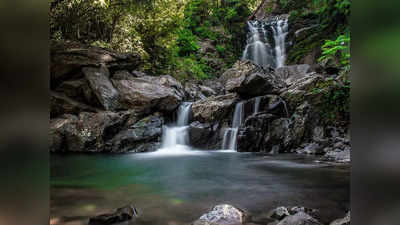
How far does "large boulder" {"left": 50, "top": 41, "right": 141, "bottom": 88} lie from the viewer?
11000 millimetres

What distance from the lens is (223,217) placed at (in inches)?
122

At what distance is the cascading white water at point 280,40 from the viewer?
20266 millimetres

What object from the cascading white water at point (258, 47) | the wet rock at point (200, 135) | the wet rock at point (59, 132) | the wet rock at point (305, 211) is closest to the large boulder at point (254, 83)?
the wet rock at point (200, 135)

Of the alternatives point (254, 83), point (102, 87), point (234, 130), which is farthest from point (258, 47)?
point (102, 87)

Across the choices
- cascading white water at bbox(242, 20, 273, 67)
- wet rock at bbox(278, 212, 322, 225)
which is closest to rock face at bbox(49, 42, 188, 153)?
wet rock at bbox(278, 212, 322, 225)

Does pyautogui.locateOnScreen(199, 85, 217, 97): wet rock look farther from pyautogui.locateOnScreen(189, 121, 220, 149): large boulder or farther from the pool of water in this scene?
the pool of water

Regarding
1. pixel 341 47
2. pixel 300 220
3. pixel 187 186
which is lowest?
pixel 187 186

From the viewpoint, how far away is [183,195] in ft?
15.6

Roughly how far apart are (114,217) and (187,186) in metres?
2.46

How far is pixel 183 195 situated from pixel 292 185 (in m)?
2.38

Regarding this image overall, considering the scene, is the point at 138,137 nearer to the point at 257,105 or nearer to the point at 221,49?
the point at 257,105

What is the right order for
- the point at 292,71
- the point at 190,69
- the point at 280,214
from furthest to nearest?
the point at 190,69 < the point at 292,71 < the point at 280,214
